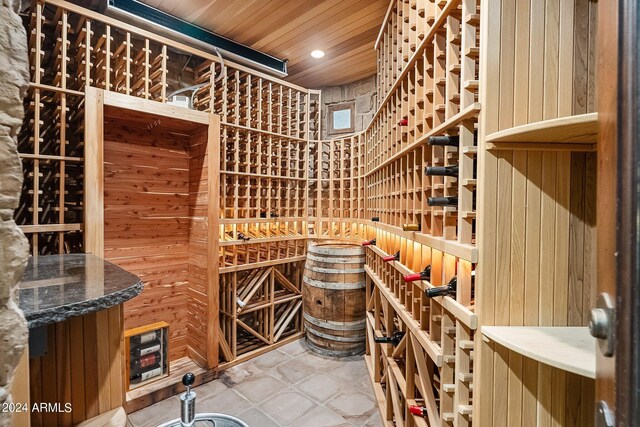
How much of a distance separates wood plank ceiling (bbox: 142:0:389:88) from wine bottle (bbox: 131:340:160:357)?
280cm

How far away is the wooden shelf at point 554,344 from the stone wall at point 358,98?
336cm

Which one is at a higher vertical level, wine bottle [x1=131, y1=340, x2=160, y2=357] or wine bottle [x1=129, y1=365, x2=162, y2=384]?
wine bottle [x1=131, y1=340, x2=160, y2=357]

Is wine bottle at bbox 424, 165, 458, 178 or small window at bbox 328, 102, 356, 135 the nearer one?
wine bottle at bbox 424, 165, 458, 178

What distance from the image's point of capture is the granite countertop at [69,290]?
0.82 meters

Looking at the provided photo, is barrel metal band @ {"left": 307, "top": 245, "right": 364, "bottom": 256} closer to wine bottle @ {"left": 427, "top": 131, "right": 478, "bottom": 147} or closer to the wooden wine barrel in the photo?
the wooden wine barrel

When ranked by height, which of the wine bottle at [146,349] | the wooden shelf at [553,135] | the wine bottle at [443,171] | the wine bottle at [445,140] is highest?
the wine bottle at [445,140]

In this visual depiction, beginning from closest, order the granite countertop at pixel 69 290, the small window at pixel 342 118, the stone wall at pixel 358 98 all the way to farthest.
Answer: the granite countertop at pixel 69 290
the stone wall at pixel 358 98
the small window at pixel 342 118

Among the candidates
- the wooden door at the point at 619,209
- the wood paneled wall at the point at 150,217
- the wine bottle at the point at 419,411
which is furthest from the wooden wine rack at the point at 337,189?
the wooden door at the point at 619,209

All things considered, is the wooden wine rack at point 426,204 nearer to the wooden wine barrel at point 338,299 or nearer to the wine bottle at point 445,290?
the wine bottle at point 445,290

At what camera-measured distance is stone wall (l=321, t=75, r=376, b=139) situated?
392cm

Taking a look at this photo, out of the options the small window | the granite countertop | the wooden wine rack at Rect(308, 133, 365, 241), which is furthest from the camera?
the small window

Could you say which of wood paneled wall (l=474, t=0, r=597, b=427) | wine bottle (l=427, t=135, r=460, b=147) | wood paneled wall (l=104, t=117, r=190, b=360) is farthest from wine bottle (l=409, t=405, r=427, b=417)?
wood paneled wall (l=104, t=117, r=190, b=360)

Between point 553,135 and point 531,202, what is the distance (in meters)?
0.21

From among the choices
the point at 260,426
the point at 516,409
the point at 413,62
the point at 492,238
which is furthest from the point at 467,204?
the point at 260,426
